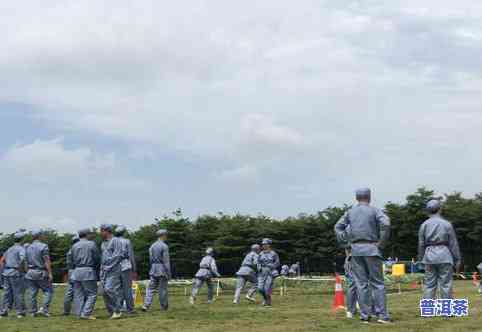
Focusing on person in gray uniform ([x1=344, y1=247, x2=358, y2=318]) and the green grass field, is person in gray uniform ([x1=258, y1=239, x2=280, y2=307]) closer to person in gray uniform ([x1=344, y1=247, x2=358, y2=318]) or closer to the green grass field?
the green grass field

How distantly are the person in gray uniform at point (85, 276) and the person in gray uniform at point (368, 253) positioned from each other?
6442 millimetres

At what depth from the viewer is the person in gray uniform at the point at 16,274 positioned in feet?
61.7

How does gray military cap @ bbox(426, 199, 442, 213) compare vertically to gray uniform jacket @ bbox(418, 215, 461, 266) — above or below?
above

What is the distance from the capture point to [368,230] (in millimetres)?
13172

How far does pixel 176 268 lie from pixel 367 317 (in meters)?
48.1

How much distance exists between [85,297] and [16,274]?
9.59 ft

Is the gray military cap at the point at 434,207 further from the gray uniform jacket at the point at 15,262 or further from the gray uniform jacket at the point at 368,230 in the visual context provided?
the gray uniform jacket at the point at 15,262

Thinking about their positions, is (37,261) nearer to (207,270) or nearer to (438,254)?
(207,270)

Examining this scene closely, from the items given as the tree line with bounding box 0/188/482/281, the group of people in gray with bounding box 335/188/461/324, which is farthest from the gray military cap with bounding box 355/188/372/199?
the tree line with bounding box 0/188/482/281

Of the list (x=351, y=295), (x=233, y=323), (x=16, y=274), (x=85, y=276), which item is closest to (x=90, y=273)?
(x=85, y=276)

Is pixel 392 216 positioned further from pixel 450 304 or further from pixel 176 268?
pixel 450 304

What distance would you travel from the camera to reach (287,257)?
60531 millimetres

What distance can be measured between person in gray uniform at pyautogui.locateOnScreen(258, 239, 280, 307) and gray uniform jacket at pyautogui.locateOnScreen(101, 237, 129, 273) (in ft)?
19.5

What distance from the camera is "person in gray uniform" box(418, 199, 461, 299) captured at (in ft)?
45.5
